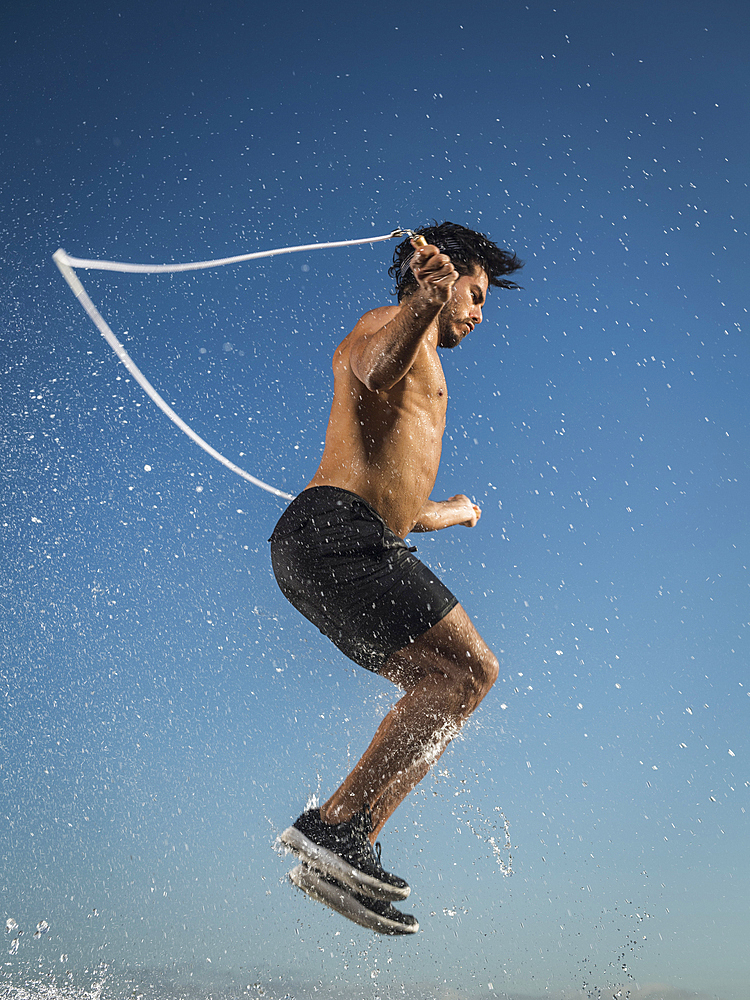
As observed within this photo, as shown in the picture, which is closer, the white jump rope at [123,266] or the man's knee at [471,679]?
the man's knee at [471,679]

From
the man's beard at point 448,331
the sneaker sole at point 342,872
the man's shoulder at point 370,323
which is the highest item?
the man's beard at point 448,331

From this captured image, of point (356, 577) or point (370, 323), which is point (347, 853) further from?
point (370, 323)

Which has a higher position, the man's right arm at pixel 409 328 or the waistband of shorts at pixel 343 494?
the man's right arm at pixel 409 328

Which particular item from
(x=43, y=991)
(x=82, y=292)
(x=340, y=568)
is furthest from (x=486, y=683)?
(x=43, y=991)

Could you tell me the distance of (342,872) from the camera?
3.55m

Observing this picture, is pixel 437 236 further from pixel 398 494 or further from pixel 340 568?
pixel 340 568

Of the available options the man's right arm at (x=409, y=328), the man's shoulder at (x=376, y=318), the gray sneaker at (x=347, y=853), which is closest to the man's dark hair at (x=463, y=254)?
the man's shoulder at (x=376, y=318)

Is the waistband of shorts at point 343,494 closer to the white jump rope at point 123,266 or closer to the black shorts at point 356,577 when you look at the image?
the black shorts at point 356,577

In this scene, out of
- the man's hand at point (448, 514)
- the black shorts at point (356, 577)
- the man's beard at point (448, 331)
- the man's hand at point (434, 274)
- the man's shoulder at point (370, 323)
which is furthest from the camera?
the man's hand at point (448, 514)

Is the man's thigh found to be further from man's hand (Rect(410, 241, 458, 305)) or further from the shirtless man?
man's hand (Rect(410, 241, 458, 305))

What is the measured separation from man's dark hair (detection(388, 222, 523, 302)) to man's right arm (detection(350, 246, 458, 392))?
922 mm

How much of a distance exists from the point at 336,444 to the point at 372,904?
2.21 m

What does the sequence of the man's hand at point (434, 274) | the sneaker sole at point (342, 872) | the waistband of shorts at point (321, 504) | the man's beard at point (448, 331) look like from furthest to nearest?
1. the man's beard at point (448, 331)
2. the waistband of shorts at point (321, 504)
3. the sneaker sole at point (342, 872)
4. the man's hand at point (434, 274)

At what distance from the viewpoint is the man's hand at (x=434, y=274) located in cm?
338
